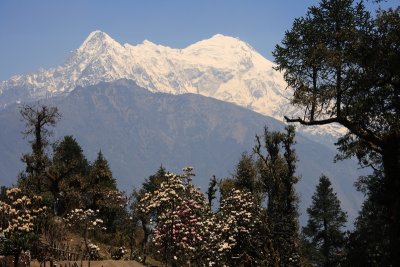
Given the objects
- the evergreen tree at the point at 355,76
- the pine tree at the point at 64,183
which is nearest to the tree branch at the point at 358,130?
the evergreen tree at the point at 355,76

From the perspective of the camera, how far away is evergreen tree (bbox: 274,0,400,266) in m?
20.9

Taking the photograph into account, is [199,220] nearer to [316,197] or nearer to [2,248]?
[2,248]

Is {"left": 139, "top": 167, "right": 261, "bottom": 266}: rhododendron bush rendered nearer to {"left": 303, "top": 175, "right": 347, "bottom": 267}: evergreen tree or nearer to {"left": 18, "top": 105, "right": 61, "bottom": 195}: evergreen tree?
{"left": 18, "top": 105, "right": 61, "bottom": 195}: evergreen tree

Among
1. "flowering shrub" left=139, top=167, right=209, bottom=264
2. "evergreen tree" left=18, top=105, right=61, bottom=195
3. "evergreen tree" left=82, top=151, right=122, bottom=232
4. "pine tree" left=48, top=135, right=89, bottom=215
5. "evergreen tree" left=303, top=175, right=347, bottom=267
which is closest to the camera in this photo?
"flowering shrub" left=139, top=167, right=209, bottom=264

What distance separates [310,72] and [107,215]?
52662mm

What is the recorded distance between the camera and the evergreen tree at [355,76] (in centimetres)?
2091

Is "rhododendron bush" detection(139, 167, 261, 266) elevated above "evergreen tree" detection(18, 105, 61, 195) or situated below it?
below

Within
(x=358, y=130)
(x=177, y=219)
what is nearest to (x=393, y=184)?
(x=358, y=130)

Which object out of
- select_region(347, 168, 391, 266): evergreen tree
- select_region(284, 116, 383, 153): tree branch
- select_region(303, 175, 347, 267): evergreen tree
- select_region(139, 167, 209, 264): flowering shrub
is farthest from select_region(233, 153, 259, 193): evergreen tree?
select_region(284, 116, 383, 153): tree branch

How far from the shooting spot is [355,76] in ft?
69.8

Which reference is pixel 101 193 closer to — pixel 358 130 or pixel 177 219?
pixel 177 219

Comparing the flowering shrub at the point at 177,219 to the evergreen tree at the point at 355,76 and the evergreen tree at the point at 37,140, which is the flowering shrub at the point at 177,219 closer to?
the evergreen tree at the point at 355,76

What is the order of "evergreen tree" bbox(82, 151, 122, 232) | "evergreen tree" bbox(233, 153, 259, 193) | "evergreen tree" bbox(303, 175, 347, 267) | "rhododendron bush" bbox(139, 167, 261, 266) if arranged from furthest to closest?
"evergreen tree" bbox(303, 175, 347, 267) → "evergreen tree" bbox(82, 151, 122, 232) → "evergreen tree" bbox(233, 153, 259, 193) → "rhododendron bush" bbox(139, 167, 261, 266)

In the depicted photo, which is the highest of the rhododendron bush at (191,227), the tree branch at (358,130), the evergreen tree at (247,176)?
the evergreen tree at (247,176)
